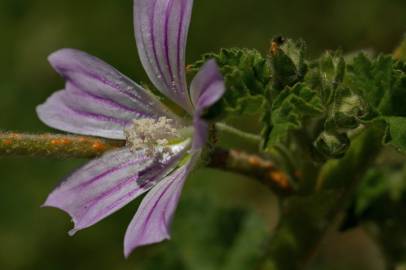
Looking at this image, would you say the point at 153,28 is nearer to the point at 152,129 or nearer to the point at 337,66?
the point at 152,129

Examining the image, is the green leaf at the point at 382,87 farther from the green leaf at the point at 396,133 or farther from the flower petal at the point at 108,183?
the flower petal at the point at 108,183

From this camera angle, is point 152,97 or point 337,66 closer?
point 337,66

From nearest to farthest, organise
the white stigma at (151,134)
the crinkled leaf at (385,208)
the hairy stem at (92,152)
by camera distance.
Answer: the hairy stem at (92,152), the white stigma at (151,134), the crinkled leaf at (385,208)

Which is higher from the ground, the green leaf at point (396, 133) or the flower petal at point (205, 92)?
the flower petal at point (205, 92)

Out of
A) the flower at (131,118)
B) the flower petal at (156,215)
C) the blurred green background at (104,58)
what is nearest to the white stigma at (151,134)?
the flower at (131,118)

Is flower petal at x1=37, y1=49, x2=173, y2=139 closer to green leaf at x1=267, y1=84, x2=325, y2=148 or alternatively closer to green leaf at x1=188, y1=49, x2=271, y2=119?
green leaf at x1=188, y1=49, x2=271, y2=119

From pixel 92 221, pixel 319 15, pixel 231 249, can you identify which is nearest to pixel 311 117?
pixel 92 221
